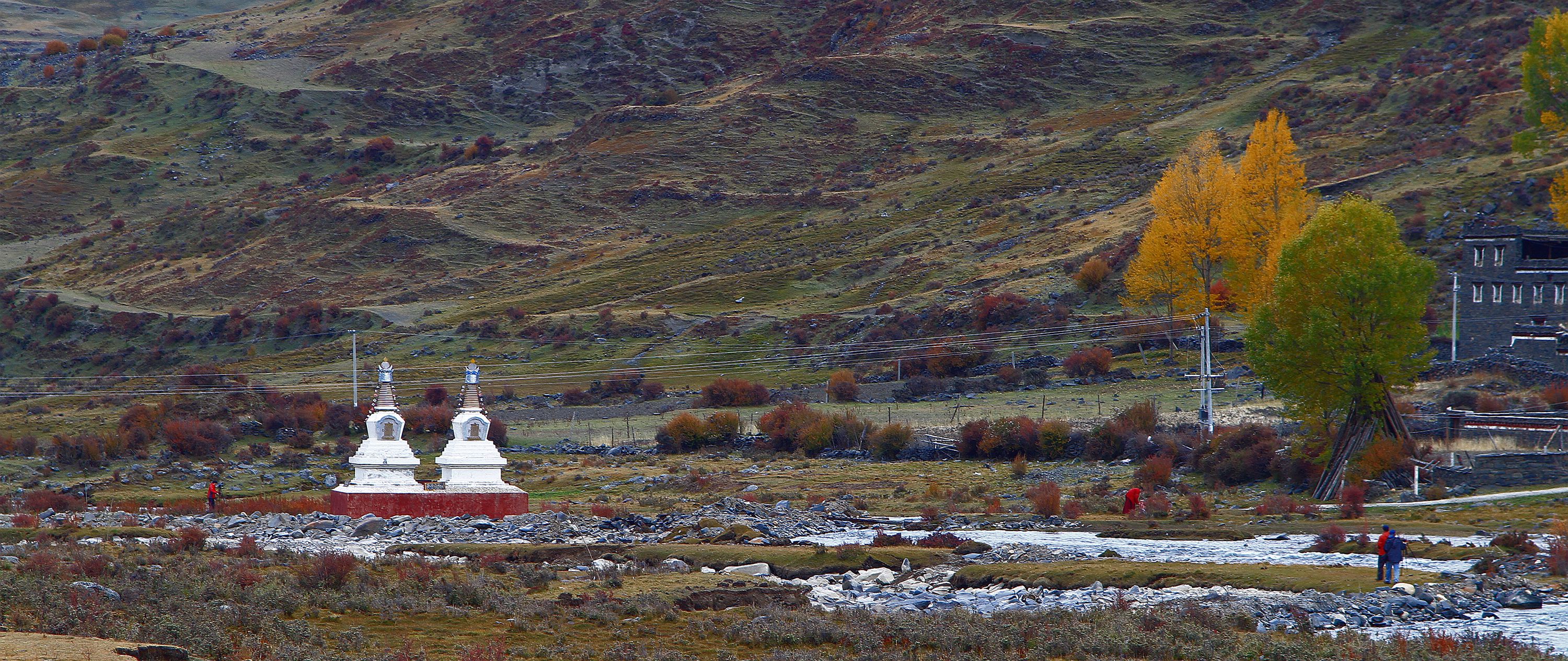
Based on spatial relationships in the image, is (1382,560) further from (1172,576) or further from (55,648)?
(55,648)

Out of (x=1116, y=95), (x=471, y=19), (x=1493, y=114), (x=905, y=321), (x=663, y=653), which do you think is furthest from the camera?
(x=471, y=19)

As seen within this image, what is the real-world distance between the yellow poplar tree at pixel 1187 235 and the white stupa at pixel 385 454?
38.0 metres

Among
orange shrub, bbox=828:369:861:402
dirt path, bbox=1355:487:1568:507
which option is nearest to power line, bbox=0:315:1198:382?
orange shrub, bbox=828:369:861:402

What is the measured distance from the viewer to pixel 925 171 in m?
136

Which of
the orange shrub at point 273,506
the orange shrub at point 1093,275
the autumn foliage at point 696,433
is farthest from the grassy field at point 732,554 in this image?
the orange shrub at point 1093,275

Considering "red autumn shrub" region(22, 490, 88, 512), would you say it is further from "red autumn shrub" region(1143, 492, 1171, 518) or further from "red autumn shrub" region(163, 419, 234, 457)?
"red autumn shrub" region(1143, 492, 1171, 518)

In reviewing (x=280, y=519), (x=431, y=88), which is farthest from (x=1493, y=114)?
(x=431, y=88)

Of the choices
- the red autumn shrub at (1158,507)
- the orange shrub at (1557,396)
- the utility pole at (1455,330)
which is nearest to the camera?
the red autumn shrub at (1158,507)

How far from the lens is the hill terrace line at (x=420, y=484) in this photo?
39.9 meters

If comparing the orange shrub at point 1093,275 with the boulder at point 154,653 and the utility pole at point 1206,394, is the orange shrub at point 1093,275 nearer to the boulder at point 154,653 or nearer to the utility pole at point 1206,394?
the utility pole at point 1206,394

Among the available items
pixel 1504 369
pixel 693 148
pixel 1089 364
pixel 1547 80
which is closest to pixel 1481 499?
pixel 1504 369

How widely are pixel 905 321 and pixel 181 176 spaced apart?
100 metres

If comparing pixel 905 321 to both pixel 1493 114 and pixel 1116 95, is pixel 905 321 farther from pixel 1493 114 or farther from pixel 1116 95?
pixel 1116 95

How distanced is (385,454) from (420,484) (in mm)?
1455
